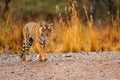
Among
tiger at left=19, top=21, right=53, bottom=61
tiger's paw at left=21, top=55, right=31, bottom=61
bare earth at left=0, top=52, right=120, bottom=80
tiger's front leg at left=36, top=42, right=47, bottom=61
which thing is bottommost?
bare earth at left=0, top=52, right=120, bottom=80

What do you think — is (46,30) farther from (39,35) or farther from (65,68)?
(65,68)

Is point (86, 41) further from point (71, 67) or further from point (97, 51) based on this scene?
point (71, 67)

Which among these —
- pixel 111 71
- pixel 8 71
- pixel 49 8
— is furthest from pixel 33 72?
pixel 49 8

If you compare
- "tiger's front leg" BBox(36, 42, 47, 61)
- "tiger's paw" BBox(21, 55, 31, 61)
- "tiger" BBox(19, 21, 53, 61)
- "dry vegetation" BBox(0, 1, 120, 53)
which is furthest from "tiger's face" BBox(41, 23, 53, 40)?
"dry vegetation" BBox(0, 1, 120, 53)

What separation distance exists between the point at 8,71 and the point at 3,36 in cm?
492

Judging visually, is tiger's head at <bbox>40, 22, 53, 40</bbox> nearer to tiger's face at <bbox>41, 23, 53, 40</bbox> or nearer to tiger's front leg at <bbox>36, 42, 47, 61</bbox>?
tiger's face at <bbox>41, 23, 53, 40</bbox>

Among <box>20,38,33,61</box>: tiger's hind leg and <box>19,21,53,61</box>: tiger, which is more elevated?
<box>19,21,53,61</box>: tiger

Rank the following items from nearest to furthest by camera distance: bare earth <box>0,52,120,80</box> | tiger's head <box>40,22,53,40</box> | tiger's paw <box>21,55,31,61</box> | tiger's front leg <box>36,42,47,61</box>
A: bare earth <box>0,52,120,80</box> < tiger's head <box>40,22,53,40</box> < tiger's front leg <box>36,42,47,61</box> < tiger's paw <box>21,55,31,61</box>

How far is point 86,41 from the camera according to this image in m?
12.9

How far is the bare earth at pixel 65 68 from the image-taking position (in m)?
8.58

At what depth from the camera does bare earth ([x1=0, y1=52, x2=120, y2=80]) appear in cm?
858

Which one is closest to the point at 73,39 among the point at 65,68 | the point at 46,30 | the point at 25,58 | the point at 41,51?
the point at 25,58

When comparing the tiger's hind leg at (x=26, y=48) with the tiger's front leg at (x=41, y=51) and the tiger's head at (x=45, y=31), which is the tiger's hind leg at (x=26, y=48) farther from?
the tiger's head at (x=45, y=31)

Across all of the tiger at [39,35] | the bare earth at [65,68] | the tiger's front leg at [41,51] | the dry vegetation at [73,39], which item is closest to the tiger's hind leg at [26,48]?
the tiger at [39,35]
